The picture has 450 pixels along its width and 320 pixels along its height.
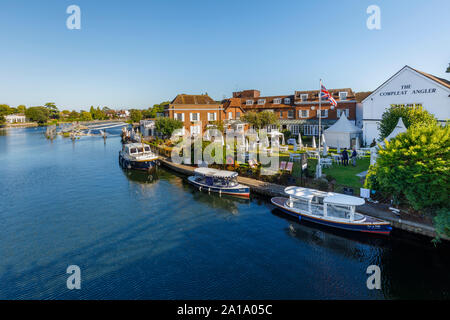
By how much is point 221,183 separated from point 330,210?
10.3m

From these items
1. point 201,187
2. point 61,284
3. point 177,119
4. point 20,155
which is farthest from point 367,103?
point 20,155

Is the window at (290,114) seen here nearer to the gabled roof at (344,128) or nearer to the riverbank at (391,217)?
the gabled roof at (344,128)

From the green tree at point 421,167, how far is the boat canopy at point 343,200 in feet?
5.63

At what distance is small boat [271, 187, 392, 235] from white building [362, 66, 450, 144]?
796 inches

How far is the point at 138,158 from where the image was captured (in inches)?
1396

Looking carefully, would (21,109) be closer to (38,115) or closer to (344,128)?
(38,115)

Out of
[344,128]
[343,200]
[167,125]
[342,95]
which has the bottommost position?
[343,200]

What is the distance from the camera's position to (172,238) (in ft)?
53.9

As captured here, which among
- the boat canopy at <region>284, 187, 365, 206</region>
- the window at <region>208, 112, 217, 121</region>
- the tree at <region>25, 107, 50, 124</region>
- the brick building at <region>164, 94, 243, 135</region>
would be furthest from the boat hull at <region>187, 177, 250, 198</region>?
the tree at <region>25, 107, 50, 124</region>

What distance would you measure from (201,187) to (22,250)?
14.2 m

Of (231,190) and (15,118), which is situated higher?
(15,118)

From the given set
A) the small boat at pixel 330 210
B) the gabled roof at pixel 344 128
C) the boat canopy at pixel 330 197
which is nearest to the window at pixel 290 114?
the gabled roof at pixel 344 128

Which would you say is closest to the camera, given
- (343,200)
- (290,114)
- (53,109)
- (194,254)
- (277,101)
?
(194,254)

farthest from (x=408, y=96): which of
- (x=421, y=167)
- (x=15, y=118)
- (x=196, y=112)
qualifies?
(x=15, y=118)
